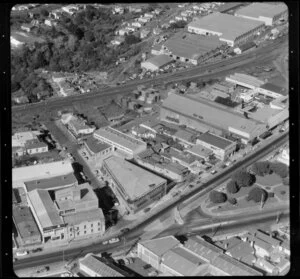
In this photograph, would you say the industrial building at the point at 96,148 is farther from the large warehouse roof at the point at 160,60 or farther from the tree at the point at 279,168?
the large warehouse roof at the point at 160,60

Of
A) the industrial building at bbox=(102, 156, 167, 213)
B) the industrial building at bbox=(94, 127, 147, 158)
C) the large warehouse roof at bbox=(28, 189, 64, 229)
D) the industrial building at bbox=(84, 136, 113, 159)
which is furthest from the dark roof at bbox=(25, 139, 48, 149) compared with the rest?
the large warehouse roof at bbox=(28, 189, 64, 229)

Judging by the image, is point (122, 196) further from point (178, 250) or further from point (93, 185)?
point (178, 250)

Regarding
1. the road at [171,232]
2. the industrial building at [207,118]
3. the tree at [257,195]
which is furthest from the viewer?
the industrial building at [207,118]

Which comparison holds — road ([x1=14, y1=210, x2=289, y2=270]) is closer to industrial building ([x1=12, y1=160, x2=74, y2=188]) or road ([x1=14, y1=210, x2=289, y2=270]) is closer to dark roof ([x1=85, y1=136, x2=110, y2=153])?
industrial building ([x1=12, y1=160, x2=74, y2=188])

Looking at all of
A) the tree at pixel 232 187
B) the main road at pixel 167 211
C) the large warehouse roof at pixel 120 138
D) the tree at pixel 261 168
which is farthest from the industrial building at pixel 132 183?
the tree at pixel 261 168

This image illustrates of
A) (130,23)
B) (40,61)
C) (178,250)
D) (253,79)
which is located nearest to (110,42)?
(130,23)

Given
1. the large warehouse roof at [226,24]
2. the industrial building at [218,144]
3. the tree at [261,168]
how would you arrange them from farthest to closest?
the large warehouse roof at [226,24], the industrial building at [218,144], the tree at [261,168]

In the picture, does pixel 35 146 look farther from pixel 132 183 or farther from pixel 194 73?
pixel 194 73
